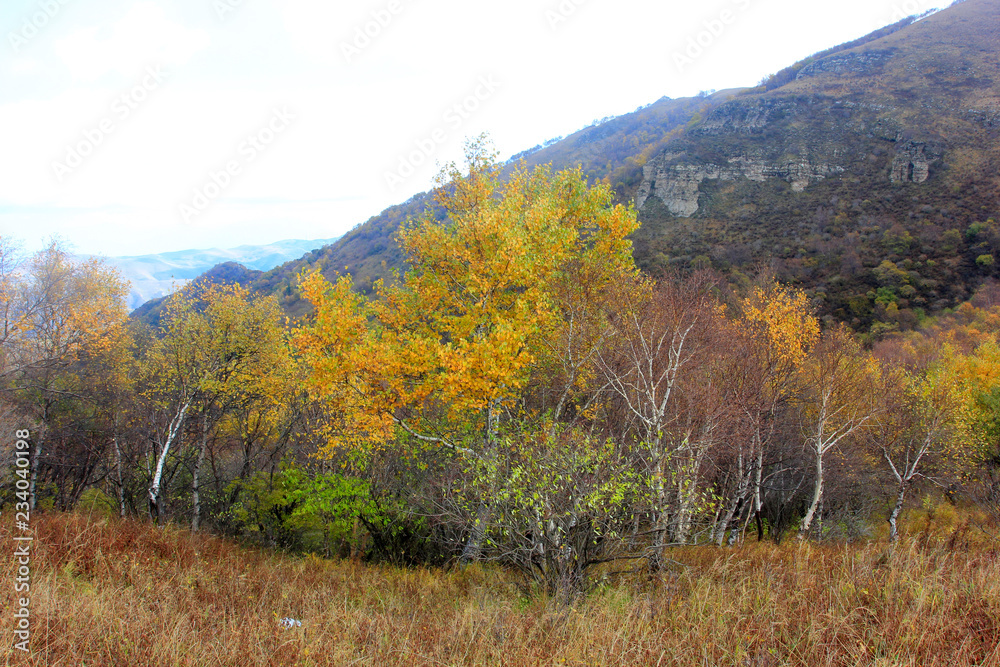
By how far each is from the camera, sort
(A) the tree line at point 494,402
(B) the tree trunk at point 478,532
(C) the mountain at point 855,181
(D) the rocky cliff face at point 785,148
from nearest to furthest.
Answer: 1. (B) the tree trunk at point 478,532
2. (A) the tree line at point 494,402
3. (C) the mountain at point 855,181
4. (D) the rocky cliff face at point 785,148

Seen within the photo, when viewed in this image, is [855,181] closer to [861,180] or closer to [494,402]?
[861,180]

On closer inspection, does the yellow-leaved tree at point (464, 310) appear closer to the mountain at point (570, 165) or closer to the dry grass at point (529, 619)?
the dry grass at point (529, 619)

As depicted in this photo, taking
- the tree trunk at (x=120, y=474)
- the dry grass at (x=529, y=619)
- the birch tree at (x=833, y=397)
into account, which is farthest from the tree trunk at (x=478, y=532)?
the tree trunk at (x=120, y=474)

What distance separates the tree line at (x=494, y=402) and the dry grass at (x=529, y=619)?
1.44 meters

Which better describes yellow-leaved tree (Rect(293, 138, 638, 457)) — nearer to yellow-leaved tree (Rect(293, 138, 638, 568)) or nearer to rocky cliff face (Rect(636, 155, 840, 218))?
yellow-leaved tree (Rect(293, 138, 638, 568))

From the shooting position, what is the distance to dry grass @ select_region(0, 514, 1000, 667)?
12.1 feet

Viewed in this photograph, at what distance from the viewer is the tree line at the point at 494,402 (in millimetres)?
7570

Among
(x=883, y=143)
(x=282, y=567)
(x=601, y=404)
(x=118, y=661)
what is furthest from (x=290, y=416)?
(x=883, y=143)

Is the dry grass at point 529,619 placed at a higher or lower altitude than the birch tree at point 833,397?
higher

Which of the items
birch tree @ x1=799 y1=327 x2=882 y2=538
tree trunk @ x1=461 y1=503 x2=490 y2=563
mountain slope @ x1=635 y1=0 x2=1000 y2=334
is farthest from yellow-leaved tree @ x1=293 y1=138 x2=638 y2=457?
mountain slope @ x1=635 y1=0 x2=1000 y2=334

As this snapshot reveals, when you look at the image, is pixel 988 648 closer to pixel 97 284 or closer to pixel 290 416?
pixel 290 416

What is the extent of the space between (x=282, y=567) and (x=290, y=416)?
11563mm

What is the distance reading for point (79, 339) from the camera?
53.4 ft

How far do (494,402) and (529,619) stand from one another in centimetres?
531
